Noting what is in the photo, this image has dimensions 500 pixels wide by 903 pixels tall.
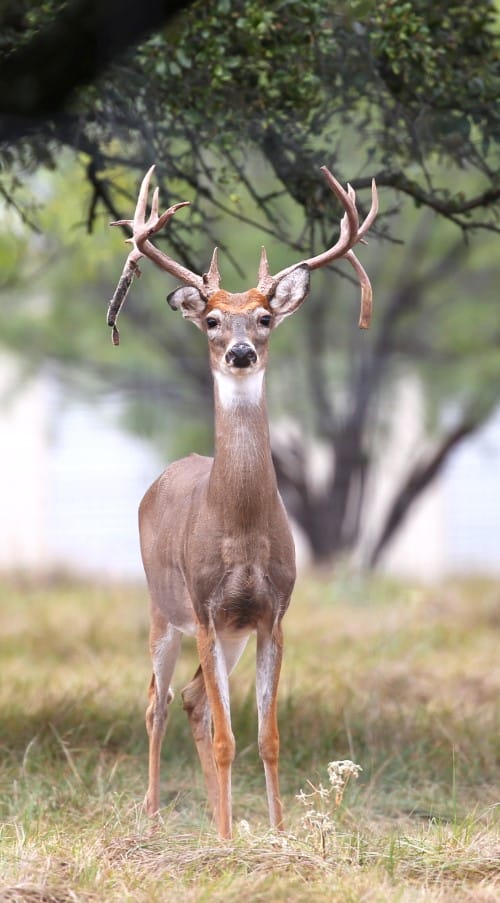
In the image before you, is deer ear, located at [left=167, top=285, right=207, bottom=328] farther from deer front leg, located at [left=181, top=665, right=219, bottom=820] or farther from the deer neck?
deer front leg, located at [left=181, top=665, right=219, bottom=820]

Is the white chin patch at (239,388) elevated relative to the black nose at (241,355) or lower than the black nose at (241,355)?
lower

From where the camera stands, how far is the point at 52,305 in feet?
48.6

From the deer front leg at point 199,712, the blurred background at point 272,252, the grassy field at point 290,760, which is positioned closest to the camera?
the grassy field at point 290,760

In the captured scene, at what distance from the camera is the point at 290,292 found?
5035mm

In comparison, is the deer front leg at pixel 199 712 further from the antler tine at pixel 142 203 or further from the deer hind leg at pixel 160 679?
the antler tine at pixel 142 203

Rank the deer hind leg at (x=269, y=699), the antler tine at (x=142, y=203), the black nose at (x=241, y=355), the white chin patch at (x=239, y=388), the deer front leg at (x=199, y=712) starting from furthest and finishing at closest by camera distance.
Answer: the deer front leg at (x=199, y=712)
the deer hind leg at (x=269, y=699)
the antler tine at (x=142, y=203)
the white chin patch at (x=239, y=388)
the black nose at (x=241, y=355)

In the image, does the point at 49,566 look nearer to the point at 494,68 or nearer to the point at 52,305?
the point at 52,305

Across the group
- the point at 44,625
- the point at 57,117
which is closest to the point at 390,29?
the point at 57,117

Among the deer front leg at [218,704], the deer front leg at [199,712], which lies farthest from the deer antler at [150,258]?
the deer front leg at [199,712]

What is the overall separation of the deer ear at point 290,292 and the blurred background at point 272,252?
3.18 ft

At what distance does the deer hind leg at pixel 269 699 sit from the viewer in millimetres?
5082

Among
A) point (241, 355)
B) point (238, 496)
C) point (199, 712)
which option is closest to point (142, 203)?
point (241, 355)

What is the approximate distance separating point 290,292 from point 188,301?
365mm

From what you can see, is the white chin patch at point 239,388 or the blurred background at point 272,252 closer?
the white chin patch at point 239,388
